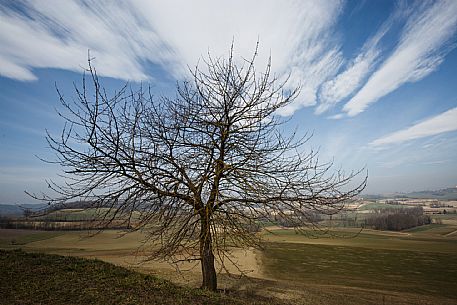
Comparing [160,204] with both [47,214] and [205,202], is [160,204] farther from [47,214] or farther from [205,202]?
[47,214]

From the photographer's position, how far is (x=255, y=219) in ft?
24.7

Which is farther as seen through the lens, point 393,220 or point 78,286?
point 393,220

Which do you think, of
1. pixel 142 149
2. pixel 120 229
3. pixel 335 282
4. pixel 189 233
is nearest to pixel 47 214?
pixel 120 229

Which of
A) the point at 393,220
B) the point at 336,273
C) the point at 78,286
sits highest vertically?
the point at 78,286

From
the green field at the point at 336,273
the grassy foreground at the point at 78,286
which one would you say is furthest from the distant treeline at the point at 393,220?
the grassy foreground at the point at 78,286

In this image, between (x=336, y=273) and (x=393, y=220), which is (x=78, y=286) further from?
(x=393, y=220)

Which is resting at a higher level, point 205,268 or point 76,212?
point 76,212

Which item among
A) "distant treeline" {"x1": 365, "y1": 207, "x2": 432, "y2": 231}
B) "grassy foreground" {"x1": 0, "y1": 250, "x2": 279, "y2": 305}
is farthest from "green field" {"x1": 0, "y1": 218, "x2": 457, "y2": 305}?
"distant treeline" {"x1": 365, "y1": 207, "x2": 432, "y2": 231}

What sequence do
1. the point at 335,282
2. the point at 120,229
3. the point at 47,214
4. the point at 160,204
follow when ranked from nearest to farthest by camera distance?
the point at 47,214 → the point at 120,229 → the point at 160,204 → the point at 335,282

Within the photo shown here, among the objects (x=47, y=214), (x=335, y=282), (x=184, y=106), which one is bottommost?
(x=335, y=282)

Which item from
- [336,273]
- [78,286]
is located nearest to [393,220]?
[336,273]

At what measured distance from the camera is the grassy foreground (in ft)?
17.2

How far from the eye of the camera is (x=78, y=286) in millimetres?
5898

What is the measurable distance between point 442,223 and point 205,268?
107 meters
